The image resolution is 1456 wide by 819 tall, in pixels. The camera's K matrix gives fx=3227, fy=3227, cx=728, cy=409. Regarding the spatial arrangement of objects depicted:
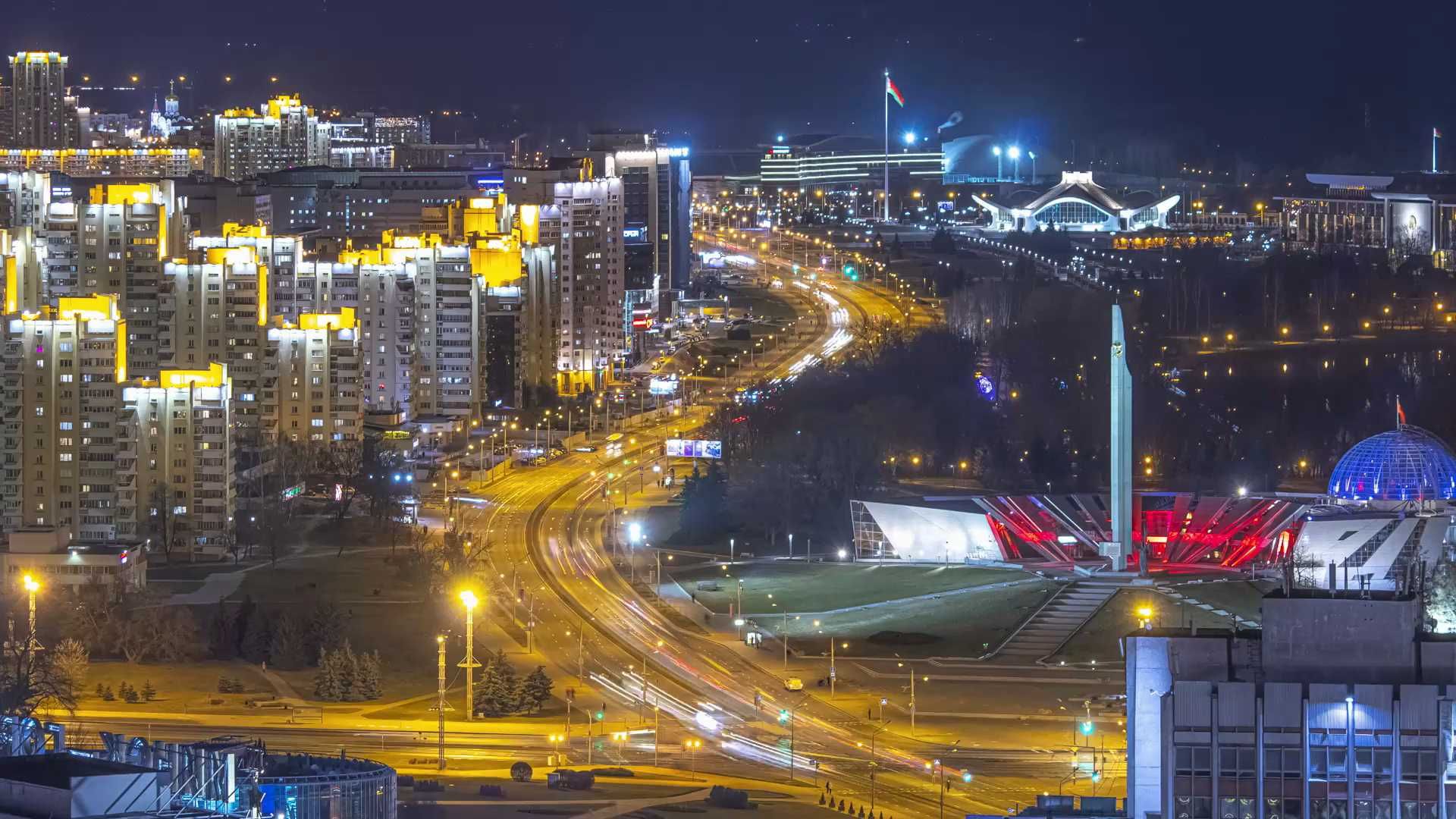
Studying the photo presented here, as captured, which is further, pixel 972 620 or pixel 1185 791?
pixel 972 620

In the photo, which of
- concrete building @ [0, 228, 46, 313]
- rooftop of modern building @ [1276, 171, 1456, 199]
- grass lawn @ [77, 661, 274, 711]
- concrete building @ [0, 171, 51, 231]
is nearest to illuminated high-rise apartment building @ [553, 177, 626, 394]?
concrete building @ [0, 171, 51, 231]

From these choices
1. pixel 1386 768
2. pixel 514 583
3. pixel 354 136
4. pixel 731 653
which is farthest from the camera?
pixel 354 136

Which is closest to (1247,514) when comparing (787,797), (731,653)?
(731,653)

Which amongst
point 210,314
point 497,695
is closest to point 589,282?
point 210,314

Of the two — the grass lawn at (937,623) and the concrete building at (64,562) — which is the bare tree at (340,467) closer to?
the concrete building at (64,562)

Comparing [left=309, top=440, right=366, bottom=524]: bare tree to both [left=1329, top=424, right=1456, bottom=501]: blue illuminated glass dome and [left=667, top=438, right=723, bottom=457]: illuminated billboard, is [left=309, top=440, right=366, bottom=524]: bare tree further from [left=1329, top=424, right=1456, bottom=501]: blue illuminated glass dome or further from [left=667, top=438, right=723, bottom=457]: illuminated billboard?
[left=1329, top=424, right=1456, bottom=501]: blue illuminated glass dome

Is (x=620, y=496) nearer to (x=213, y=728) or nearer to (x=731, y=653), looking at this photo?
(x=731, y=653)

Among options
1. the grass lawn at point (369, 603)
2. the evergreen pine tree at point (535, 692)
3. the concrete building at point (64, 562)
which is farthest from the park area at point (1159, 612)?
the concrete building at point (64, 562)
